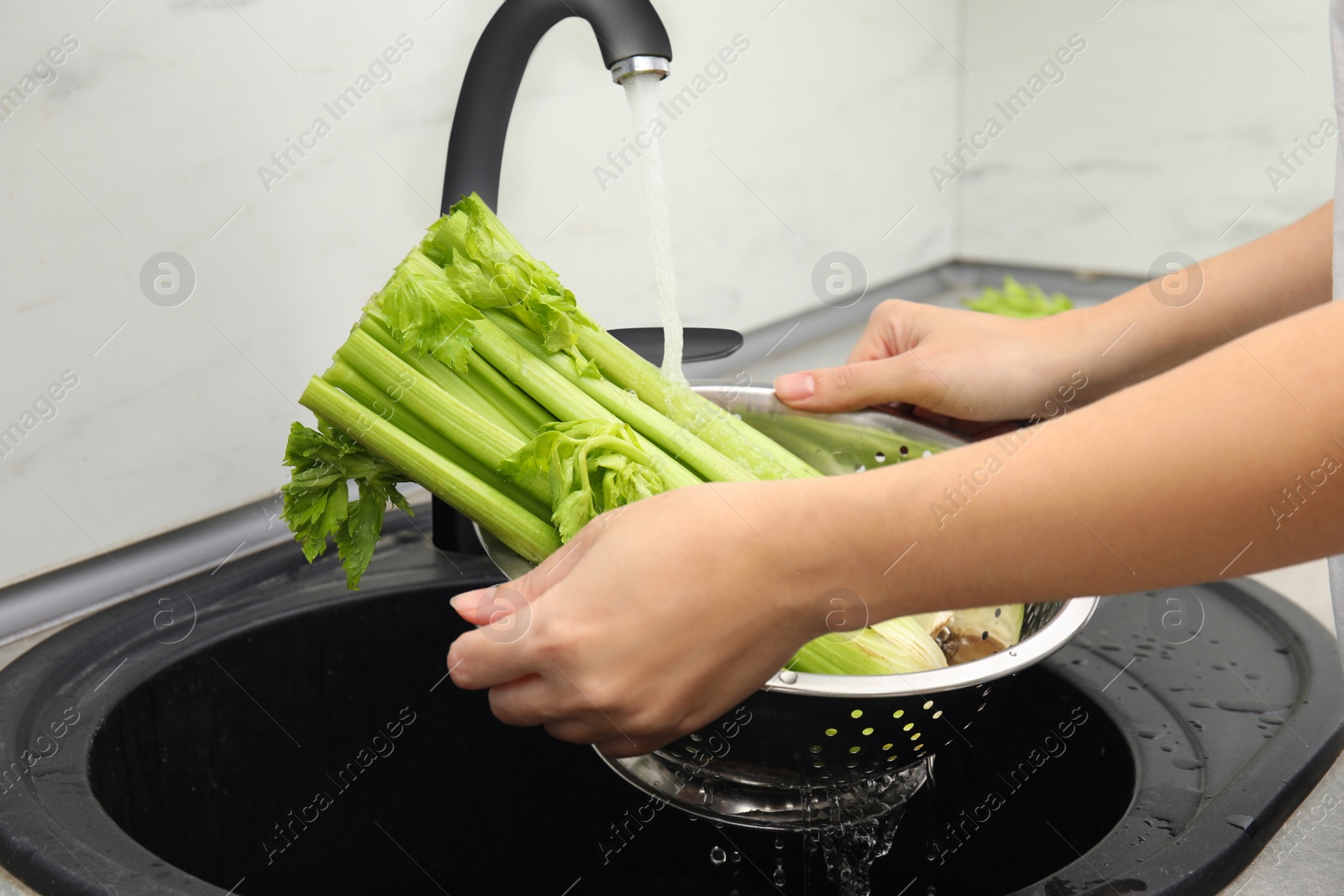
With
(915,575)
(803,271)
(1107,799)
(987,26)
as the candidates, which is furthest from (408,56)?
(987,26)

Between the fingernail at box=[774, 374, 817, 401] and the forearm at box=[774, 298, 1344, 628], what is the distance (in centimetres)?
33

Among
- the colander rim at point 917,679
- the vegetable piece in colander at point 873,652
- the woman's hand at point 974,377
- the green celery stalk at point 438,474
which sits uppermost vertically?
the green celery stalk at point 438,474

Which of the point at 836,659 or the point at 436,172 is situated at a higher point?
the point at 436,172

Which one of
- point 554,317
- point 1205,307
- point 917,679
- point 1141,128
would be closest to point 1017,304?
point 1141,128

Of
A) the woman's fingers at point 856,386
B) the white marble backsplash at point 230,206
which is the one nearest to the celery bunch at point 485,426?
the woman's fingers at point 856,386

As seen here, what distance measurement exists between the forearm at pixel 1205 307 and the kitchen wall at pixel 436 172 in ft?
1.69

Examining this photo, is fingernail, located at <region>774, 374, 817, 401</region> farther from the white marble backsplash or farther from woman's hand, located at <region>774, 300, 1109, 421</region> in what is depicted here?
A: the white marble backsplash

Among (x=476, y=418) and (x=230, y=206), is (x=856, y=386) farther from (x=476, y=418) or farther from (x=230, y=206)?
(x=230, y=206)

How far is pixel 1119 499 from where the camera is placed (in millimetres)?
408

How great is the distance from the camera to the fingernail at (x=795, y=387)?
81 centimetres

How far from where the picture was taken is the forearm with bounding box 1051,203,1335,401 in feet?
2.37

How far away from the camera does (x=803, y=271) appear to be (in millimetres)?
1356

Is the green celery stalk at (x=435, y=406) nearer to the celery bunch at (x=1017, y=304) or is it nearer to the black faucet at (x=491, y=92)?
the black faucet at (x=491, y=92)

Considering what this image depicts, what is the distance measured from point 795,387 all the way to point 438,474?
288mm
